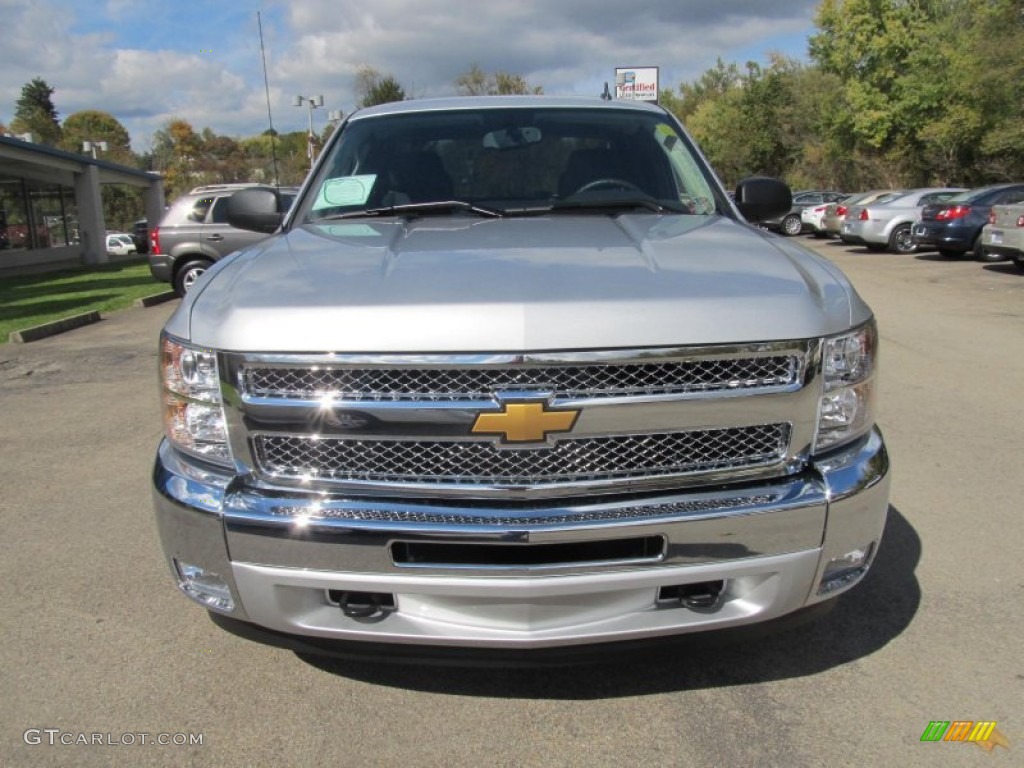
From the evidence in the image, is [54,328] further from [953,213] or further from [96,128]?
[96,128]

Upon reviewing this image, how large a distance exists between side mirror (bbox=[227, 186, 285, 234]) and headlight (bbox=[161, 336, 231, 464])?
1531 mm

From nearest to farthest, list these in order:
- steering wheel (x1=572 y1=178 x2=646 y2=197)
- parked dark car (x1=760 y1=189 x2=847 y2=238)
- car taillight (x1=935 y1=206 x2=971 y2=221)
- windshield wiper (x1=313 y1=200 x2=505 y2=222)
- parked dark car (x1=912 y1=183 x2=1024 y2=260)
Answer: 1. windshield wiper (x1=313 y1=200 x2=505 y2=222)
2. steering wheel (x1=572 y1=178 x2=646 y2=197)
3. parked dark car (x1=912 y1=183 x2=1024 y2=260)
4. car taillight (x1=935 y1=206 x2=971 y2=221)
5. parked dark car (x1=760 y1=189 x2=847 y2=238)

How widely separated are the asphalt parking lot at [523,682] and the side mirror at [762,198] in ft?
5.12

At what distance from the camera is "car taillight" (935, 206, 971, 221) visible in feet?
56.9

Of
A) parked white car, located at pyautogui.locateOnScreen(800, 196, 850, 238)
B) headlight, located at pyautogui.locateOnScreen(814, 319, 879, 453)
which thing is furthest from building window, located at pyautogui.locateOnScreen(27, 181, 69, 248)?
headlight, located at pyautogui.locateOnScreen(814, 319, 879, 453)

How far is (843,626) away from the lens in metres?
3.00

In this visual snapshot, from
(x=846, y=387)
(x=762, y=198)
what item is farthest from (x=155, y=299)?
(x=846, y=387)

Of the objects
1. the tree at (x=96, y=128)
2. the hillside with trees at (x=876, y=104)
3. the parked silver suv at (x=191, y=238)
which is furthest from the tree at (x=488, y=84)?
the tree at (x=96, y=128)

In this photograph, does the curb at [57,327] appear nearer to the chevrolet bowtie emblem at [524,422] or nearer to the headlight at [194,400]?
the headlight at [194,400]

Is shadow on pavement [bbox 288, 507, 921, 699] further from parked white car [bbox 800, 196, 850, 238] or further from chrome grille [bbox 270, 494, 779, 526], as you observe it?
parked white car [bbox 800, 196, 850, 238]

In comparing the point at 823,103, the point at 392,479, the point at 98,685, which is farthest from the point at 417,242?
the point at 823,103

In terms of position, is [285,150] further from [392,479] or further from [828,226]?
[392,479]

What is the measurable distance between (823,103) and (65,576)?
47543 mm

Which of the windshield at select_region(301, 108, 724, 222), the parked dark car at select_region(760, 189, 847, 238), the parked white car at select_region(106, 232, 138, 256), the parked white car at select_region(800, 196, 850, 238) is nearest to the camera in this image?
the windshield at select_region(301, 108, 724, 222)
